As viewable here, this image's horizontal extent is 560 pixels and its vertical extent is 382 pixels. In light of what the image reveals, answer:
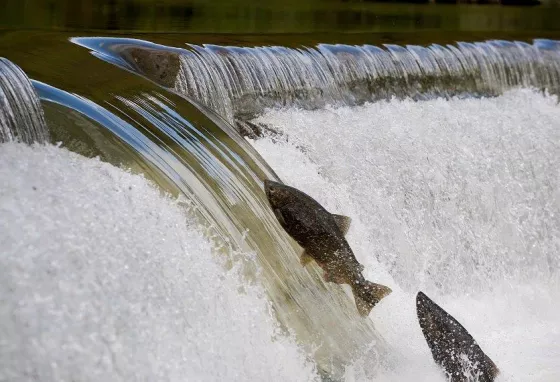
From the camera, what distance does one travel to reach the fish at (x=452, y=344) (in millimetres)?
5164

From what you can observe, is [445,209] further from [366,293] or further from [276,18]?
[276,18]

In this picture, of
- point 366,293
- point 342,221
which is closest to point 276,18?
point 342,221

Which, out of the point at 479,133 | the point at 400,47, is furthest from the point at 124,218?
the point at 400,47

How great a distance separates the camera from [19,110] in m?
4.89

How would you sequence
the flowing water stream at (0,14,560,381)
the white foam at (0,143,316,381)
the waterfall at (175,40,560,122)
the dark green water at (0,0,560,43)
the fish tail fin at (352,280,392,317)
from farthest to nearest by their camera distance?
the dark green water at (0,0,560,43) < the waterfall at (175,40,560,122) < the fish tail fin at (352,280,392,317) < the flowing water stream at (0,14,560,381) < the white foam at (0,143,316,381)

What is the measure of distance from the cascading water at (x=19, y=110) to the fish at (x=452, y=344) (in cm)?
190

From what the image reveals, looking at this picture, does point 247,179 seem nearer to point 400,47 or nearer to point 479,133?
point 479,133

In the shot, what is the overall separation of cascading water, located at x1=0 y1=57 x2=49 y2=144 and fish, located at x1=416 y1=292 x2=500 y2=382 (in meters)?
1.90

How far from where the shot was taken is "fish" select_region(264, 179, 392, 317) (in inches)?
198

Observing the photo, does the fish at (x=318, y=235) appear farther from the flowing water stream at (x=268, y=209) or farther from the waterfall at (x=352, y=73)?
the waterfall at (x=352, y=73)

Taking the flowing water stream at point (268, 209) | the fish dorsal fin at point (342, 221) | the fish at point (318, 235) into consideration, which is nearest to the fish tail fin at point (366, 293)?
the fish at point (318, 235)

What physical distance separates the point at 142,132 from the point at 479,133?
11.5 feet

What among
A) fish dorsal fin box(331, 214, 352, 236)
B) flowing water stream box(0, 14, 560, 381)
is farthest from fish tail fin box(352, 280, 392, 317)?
fish dorsal fin box(331, 214, 352, 236)

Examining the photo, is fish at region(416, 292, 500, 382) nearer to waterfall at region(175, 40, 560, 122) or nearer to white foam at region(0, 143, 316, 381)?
white foam at region(0, 143, 316, 381)
